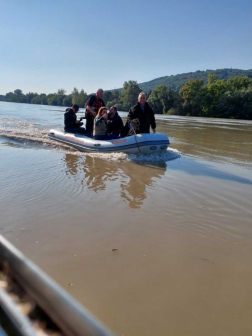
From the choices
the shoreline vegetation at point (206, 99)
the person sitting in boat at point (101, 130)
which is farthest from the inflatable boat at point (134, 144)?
the shoreline vegetation at point (206, 99)

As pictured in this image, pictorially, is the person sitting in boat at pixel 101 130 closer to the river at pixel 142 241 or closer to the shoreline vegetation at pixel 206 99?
the river at pixel 142 241

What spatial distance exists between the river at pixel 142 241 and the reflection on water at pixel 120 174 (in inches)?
1.4

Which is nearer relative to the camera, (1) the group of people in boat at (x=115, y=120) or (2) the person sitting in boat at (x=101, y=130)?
(1) the group of people in boat at (x=115, y=120)

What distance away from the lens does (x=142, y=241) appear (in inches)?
102

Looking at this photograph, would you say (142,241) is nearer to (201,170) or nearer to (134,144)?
(201,170)

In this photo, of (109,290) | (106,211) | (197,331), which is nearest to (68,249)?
(109,290)

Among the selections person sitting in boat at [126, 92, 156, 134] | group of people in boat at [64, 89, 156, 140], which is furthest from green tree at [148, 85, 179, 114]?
person sitting in boat at [126, 92, 156, 134]

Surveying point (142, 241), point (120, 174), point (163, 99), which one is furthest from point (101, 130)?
point (163, 99)

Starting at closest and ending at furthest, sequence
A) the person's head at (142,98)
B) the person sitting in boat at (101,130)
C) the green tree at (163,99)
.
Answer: the person's head at (142,98), the person sitting in boat at (101,130), the green tree at (163,99)

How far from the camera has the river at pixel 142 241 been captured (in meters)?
1.72

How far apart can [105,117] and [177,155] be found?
2310mm

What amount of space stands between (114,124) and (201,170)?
3.17 meters

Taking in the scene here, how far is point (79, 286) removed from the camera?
1911 mm

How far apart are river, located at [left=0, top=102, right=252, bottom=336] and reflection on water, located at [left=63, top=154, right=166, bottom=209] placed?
35 mm
